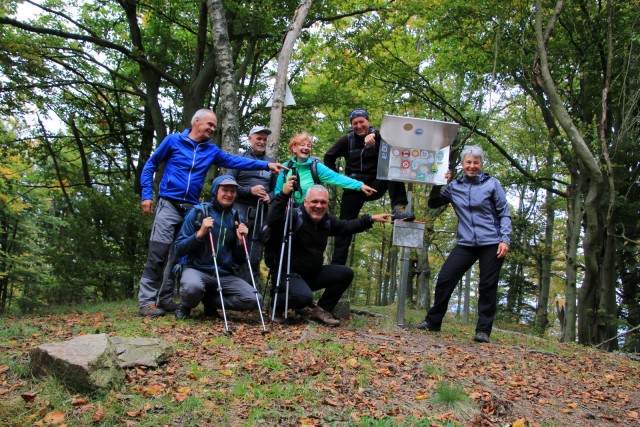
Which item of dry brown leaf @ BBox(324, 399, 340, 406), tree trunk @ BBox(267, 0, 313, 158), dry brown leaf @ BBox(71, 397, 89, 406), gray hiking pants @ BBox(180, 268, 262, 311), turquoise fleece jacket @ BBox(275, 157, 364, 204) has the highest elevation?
tree trunk @ BBox(267, 0, 313, 158)

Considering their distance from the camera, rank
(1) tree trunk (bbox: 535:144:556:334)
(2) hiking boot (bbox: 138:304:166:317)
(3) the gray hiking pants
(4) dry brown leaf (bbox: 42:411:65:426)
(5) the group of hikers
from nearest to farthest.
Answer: (4) dry brown leaf (bbox: 42:411:65:426)
(3) the gray hiking pants
(5) the group of hikers
(2) hiking boot (bbox: 138:304:166:317)
(1) tree trunk (bbox: 535:144:556:334)

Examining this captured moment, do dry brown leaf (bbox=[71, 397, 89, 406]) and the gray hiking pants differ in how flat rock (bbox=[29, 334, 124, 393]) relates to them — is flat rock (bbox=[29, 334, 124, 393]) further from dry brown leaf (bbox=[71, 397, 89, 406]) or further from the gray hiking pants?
the gray hiking pants

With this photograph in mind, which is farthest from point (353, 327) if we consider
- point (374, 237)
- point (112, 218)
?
point (374, 237)

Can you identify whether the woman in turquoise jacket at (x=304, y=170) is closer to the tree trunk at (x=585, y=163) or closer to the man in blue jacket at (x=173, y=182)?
the man in blue jacket at (x=173, y=182)

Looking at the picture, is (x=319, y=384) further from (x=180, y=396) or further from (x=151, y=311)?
(x=151, y=311)

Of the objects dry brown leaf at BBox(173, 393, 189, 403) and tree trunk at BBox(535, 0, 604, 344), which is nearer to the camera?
dry brown leaf at BBox(173, 393, 189, 403)

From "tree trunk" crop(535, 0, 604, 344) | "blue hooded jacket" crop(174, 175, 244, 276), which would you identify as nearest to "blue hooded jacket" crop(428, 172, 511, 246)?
"tree trunk" crop(535, 0, 604, 344)

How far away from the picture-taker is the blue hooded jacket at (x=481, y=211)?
5.80 metres

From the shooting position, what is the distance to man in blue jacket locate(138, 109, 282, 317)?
19.3 feet

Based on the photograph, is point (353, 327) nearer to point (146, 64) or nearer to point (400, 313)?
point (400, 313)

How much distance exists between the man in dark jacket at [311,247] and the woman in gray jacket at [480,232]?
1.02m

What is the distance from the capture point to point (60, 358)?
3279 mm

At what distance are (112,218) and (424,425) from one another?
338 inches

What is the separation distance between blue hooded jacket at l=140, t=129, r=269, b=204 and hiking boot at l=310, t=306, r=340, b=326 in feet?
6.34
